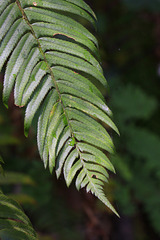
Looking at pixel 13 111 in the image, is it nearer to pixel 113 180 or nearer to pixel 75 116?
pixel 113 180

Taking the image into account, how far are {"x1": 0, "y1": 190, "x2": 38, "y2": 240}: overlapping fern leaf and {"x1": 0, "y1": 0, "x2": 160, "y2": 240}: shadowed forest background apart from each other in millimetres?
1596

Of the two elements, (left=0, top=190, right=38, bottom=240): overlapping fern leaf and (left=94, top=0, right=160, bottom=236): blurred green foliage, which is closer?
(left=0, top=190, right=38, bottom=240): overlapping fern leaf

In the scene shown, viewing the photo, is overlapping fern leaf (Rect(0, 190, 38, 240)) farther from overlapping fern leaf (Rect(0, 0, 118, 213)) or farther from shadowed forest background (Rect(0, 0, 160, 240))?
shadowed forest background (Rect(0, 0, 160, 240))

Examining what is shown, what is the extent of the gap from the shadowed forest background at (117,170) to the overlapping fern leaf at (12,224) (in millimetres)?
1596

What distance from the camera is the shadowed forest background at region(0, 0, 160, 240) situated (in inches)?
113

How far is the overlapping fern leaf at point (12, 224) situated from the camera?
36.8 inches

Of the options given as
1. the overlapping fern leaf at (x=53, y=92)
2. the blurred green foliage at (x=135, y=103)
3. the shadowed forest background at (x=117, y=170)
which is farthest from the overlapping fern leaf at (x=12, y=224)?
the blurred green foliage at (x=135, y=103)


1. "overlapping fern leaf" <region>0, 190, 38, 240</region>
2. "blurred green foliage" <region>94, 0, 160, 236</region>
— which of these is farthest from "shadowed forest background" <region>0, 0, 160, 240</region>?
"overlapping fern leaf" <region>0, 190, 38, 240</region>

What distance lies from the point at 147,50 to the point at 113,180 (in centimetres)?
203

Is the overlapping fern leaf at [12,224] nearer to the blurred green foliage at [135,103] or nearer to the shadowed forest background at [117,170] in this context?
the shadowed forest background at [117,170]

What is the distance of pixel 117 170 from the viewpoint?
10.0ft

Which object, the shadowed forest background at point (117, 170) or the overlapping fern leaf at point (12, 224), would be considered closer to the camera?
the overlapping fern leaf at point (12, 224)

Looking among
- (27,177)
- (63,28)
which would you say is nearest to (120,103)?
(27,177)

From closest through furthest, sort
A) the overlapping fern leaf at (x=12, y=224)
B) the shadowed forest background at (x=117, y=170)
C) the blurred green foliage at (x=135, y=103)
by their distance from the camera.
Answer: the overlapping fern leaf at (x=12, y=224) → the shadowed forest background at (x=117, y=170) → the blurred green foliage at (x=135, y=103)
